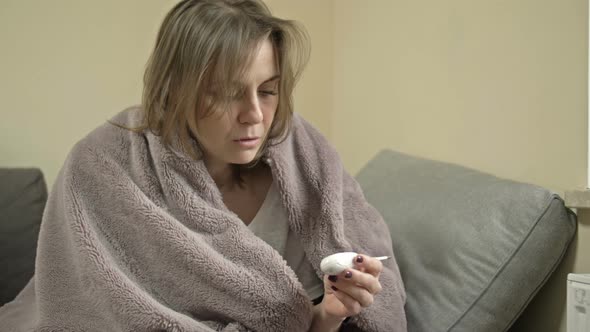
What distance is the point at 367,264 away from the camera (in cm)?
83

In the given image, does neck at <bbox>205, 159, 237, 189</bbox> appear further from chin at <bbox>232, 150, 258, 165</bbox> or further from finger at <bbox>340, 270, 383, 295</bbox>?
finger at <bbox>340, 270, 383, 295</bbox>

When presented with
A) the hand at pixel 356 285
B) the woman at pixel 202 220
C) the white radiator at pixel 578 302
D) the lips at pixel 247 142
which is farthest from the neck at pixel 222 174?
the white radiator at pixel 578 302

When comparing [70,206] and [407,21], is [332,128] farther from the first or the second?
[70,206]

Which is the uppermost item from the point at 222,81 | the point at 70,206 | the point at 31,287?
the point at 222,81

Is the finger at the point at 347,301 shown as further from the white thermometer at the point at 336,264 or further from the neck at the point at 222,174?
the neck at the point at 222,174

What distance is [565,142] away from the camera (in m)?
1.03

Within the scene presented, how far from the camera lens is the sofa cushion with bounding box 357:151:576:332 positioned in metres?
0.99

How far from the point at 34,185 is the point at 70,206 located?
0.71 metres

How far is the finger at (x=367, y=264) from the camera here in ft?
2.69

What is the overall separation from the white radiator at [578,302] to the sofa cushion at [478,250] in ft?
0.22

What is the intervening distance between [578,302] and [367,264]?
36 cm

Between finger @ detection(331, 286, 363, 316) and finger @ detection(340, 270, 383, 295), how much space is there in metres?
0.02

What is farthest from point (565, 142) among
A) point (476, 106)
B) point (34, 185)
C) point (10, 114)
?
point (10, 114)

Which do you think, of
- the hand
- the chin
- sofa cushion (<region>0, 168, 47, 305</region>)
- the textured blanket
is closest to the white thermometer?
the hand
